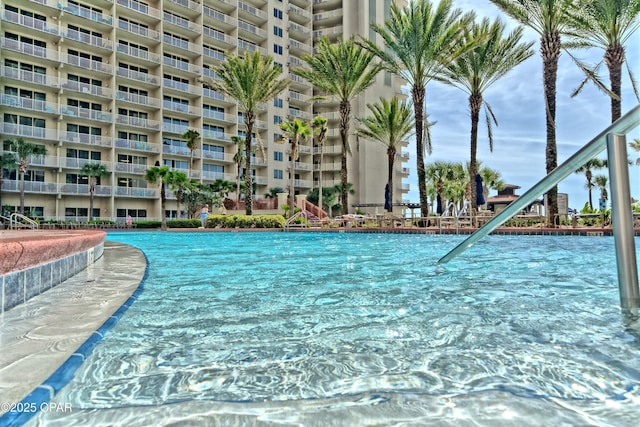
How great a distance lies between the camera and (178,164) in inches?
1593

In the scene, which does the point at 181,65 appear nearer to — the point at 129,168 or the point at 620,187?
the point at 129,168

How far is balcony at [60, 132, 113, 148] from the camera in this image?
3349cm

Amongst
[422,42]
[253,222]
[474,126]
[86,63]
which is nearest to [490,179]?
[474,126]

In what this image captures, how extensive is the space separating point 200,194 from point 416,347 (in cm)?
3649

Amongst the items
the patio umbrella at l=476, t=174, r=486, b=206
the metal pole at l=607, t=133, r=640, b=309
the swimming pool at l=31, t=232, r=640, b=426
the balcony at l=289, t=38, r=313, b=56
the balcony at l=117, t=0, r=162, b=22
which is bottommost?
the swimming pool at l=31, t=232, r=640, b=426

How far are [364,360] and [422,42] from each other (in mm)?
20679

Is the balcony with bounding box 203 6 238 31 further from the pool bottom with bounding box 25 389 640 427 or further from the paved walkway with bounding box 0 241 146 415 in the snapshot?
the pool bottom with bounding box 25 389 640 427

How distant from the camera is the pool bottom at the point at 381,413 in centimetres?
134

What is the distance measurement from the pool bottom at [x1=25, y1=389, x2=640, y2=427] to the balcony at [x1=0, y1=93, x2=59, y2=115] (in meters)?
38.6

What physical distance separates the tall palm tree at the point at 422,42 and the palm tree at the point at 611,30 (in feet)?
15.7

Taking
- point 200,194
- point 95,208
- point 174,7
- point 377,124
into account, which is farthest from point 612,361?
point 174,7

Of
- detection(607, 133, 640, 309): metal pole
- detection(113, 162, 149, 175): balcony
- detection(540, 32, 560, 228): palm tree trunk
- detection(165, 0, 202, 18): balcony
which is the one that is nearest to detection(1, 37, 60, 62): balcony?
detection(113, 162, 149, 175): balcony

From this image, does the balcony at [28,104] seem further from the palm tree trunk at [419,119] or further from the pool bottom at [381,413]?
the pool bottom at [381,413]

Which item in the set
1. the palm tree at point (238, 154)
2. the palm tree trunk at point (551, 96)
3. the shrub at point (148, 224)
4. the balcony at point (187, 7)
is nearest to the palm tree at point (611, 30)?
the palm tree trunk at point (551, 96)
